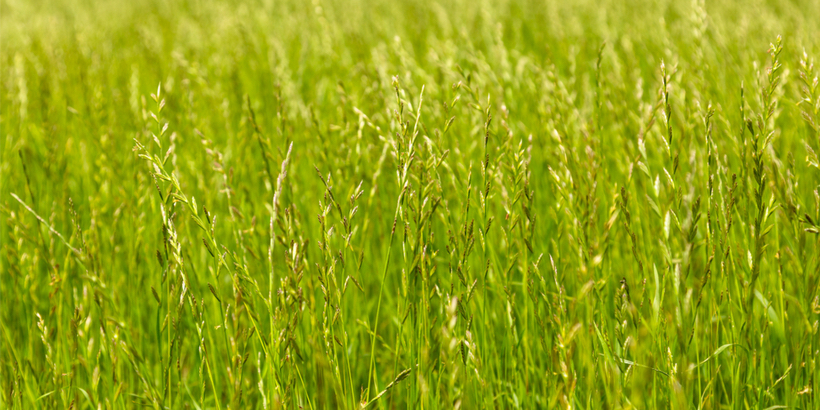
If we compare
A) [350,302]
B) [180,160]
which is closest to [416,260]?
[350,302]

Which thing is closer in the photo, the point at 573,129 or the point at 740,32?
the point at 573,129

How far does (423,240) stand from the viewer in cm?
127

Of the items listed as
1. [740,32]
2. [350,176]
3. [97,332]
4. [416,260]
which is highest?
[740,32]

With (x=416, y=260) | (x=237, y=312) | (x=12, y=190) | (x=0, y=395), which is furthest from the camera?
(x=12, y=190)

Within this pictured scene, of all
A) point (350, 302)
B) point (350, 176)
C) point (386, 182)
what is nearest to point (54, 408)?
point (350, 302)

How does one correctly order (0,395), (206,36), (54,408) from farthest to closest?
(206,36)
(0,395)
(54,408)

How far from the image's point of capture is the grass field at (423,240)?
1132 millimetres

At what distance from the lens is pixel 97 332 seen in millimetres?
1804

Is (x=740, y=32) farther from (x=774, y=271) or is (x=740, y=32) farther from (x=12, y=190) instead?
(x=12, y=190)

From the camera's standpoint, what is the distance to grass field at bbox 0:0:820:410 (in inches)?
44.6

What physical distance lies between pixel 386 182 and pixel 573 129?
0.93 metres

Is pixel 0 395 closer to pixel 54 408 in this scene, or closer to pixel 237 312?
pixel 54 408

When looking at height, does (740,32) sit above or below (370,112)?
above

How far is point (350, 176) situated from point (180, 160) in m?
1.08
